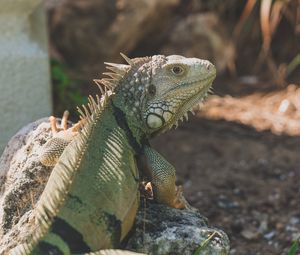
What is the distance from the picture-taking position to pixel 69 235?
9.41 feet

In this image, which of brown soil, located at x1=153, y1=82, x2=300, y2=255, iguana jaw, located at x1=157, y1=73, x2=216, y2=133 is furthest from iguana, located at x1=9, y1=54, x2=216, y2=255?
brown soil, located at x1=153, y1=82, x2=300, y2=255

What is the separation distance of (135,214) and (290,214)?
2249 millimetres

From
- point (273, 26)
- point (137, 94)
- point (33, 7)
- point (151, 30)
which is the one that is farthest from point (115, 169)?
point (273, 26)

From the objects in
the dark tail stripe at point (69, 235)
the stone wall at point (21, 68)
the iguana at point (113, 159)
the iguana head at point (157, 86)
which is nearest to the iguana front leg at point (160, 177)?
the iguana at point (113, 159)

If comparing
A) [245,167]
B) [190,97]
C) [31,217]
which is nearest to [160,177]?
[190,97]

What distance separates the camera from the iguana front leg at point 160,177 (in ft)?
10.8

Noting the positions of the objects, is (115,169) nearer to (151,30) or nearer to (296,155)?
(296,155)

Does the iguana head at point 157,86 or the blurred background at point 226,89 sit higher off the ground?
the iguana head at point 157,86

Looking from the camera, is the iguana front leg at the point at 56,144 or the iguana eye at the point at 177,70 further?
the iguana eye at the point at 177,70

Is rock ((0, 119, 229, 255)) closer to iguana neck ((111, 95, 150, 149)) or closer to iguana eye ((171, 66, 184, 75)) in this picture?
iguana neck ((111, 95, 150, 149))

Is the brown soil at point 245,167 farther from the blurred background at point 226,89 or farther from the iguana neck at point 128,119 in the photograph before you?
the iguana neck at point 128,119

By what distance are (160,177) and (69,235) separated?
0.58 meters

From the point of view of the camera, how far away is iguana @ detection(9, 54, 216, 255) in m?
2.89

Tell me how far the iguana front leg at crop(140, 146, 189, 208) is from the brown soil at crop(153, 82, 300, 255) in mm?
1419
